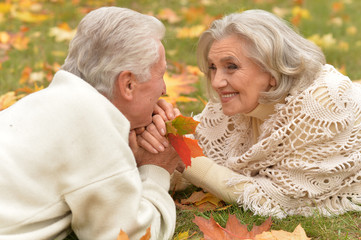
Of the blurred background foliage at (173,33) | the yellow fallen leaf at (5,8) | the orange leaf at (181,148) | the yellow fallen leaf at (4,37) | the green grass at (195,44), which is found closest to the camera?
the orange leaf at (181,148)

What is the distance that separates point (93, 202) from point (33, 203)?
235 mm

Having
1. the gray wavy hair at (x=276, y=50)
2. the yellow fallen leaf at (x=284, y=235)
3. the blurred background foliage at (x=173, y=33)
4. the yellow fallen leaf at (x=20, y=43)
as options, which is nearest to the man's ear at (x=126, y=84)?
the gray wavy hair at (x=276, y=50)

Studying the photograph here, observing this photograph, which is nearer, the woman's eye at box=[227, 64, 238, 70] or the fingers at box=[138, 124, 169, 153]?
the fingers at box=[138, 124, 169, 153]

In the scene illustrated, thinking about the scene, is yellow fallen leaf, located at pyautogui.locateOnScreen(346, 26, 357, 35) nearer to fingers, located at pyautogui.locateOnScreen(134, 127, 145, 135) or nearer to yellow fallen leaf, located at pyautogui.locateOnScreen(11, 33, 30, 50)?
yellow fallen leaf, located at pyautogui.locateOnScreen(11, 33, 30, 50)

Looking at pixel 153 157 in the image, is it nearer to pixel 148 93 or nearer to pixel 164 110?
pixel 164 110

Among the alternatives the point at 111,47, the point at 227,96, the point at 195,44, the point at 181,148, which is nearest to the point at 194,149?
the point at 181,148

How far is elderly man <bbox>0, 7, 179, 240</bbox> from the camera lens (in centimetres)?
209

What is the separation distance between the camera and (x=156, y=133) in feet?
8.55

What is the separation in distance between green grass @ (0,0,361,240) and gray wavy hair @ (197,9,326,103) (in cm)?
31

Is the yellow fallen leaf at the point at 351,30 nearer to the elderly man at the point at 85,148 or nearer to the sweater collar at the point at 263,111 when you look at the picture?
the sweater collar at the point at 263,111

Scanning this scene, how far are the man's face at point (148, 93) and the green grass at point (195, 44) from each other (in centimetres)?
32

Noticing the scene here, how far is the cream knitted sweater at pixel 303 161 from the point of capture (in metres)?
2.78

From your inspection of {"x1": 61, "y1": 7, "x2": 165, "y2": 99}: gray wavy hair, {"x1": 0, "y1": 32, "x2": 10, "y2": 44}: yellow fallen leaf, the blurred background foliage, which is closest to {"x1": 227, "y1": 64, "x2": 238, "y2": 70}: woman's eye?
{"x1": 61, "y1": 7, "x2": 165, "y2": 99}: gray wavy hair

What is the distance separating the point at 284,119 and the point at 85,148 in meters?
1.20
